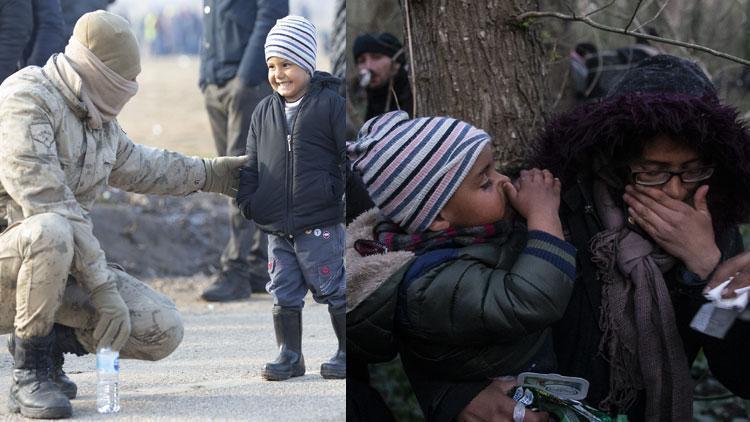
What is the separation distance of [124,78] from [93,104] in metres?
0.11

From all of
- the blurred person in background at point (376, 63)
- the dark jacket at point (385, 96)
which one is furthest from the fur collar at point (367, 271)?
the blurred person in background at point (376, 63)

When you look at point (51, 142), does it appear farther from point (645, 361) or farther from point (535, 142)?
point (645, 361)

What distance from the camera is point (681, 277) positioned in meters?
3.07

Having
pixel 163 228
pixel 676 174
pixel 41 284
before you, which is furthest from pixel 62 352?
pixel 163 228

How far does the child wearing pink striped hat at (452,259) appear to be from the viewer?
2.86 meters

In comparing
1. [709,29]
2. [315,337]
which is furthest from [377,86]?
[315,337]

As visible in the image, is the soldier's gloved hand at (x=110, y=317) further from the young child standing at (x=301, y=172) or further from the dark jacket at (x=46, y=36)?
the dark jacket at (x=46, y=36)

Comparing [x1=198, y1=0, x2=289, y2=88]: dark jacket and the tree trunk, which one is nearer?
[x1=198, y1=0, x2=289, y2=88]: dark jacket

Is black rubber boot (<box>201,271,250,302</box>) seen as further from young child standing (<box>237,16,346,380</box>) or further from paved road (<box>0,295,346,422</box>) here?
young child standing (<box>237,16,346,380</box>)

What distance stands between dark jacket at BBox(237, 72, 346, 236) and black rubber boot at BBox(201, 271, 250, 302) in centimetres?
72

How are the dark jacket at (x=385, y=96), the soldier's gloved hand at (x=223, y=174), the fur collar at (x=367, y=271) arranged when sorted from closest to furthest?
1. the fur collar at (x=367, y=271)
2. the soldier's gloved hand at (x=223, y=174)
3. the dark jacket at (x=385, y=96)

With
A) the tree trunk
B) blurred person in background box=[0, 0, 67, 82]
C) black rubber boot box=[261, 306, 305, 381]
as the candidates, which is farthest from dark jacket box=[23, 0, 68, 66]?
the tree trunk

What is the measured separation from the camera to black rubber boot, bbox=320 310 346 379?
3193 mm

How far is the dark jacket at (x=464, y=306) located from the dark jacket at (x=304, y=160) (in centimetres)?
17
